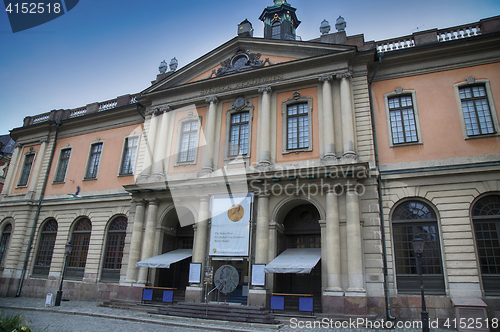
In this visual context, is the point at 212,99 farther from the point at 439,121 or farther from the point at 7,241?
the point at 7,241

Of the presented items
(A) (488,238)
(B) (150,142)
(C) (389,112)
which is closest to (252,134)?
(B) (150,142)

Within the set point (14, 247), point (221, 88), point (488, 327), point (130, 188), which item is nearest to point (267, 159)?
point (221, 88)

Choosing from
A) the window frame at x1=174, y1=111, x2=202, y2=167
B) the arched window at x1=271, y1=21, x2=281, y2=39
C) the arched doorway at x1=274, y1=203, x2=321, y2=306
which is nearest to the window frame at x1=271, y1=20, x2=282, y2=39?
the arched window at x1=271, y1=21, x2=281, y2=39

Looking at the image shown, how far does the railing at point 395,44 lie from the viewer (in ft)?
59.0

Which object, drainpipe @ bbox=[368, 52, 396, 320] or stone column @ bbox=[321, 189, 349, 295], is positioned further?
stone column @ bbox=[321, 189, 349, 295]

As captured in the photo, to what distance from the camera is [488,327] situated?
12.6 meters

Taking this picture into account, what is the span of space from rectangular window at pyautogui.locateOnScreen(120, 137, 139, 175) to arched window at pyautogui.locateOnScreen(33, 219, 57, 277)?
6559 millimetres

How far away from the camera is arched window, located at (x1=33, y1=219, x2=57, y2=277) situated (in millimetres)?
23469

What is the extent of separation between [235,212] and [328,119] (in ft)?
20.4

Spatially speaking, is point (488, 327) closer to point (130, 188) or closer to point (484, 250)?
point (484, 250)

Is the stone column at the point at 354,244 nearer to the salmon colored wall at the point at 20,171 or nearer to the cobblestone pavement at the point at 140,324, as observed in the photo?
the cobblestone pavement at the point at 140,324

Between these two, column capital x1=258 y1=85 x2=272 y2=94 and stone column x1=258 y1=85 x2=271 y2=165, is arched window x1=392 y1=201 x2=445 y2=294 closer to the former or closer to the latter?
stone column x1=258 y1=85 x2=271 y2=165

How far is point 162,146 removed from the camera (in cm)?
2077

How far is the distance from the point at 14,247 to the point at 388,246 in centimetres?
2374
